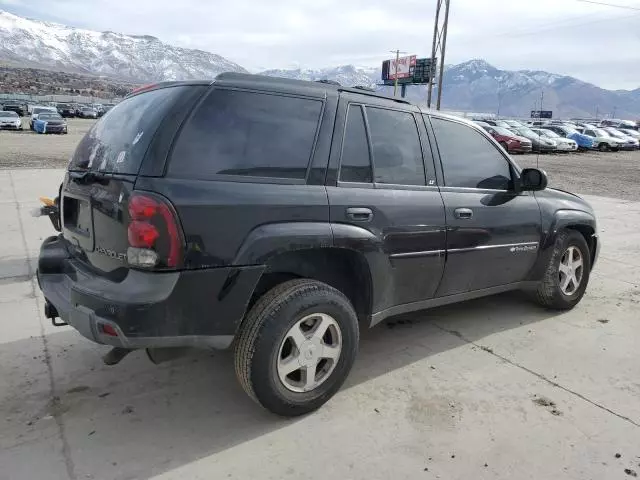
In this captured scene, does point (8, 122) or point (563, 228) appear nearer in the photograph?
point (563, 228)

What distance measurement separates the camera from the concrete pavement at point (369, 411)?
8.79ft

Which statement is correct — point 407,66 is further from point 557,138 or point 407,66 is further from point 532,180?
point 532,180

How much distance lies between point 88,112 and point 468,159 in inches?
2740

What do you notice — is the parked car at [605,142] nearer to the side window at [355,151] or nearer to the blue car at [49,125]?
the blue car at [49,125]

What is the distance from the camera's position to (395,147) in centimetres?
358

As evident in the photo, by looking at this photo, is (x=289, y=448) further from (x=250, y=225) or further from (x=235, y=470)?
(x=250, y=225)

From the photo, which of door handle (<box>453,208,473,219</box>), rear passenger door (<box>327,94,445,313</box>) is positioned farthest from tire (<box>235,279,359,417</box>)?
door handle (<box>453,208,473,219</box>)

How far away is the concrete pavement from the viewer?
105 inches

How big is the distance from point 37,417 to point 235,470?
1231 mm

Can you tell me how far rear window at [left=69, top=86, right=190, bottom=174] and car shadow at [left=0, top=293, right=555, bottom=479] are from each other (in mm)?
1222

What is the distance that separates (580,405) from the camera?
10.9 feet

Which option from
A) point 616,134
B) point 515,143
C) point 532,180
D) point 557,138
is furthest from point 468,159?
point 616,134

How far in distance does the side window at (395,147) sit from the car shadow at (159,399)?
51.8 inches

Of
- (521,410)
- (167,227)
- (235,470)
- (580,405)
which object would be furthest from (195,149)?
(580,405)
